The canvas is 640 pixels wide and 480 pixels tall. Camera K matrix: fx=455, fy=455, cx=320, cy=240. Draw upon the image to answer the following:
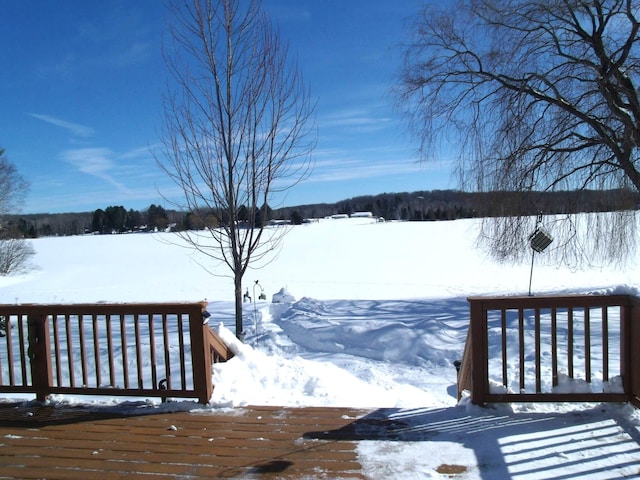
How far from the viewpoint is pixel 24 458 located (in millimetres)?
2801

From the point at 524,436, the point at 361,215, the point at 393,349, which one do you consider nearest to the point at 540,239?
the point at 393,349

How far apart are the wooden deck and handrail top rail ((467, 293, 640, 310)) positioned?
4.12ft

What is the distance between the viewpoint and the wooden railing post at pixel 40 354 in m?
3.71

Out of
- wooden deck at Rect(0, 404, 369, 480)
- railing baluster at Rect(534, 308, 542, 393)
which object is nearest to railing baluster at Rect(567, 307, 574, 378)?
railing baluster at Rect(534, 308, 542, 393)

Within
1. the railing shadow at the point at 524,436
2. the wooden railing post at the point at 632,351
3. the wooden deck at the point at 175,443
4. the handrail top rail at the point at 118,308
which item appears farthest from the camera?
the handrail top rail at the point at 118,308

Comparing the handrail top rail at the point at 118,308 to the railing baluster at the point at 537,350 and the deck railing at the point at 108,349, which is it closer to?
the deck railing at the point at 108,349

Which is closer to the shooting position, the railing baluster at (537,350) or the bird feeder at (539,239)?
the railing baluster at (537,350)

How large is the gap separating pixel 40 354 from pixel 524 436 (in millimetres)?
3679

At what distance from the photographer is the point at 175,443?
294cm

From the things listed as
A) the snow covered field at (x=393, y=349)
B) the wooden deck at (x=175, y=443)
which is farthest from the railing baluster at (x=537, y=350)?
the wooden deck at (x=175, y=443)

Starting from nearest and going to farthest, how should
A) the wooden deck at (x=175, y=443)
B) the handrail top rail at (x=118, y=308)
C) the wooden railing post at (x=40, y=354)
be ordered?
1. the wooden deck at (x=175, y=443)
2. the handrail top rail at (x=118, y=308)
3. the wooden railing post at (x=40, y=354)

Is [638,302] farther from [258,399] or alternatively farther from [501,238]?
[501,238]

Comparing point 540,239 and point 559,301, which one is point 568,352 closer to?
point 559,301

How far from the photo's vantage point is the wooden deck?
8.50ft
